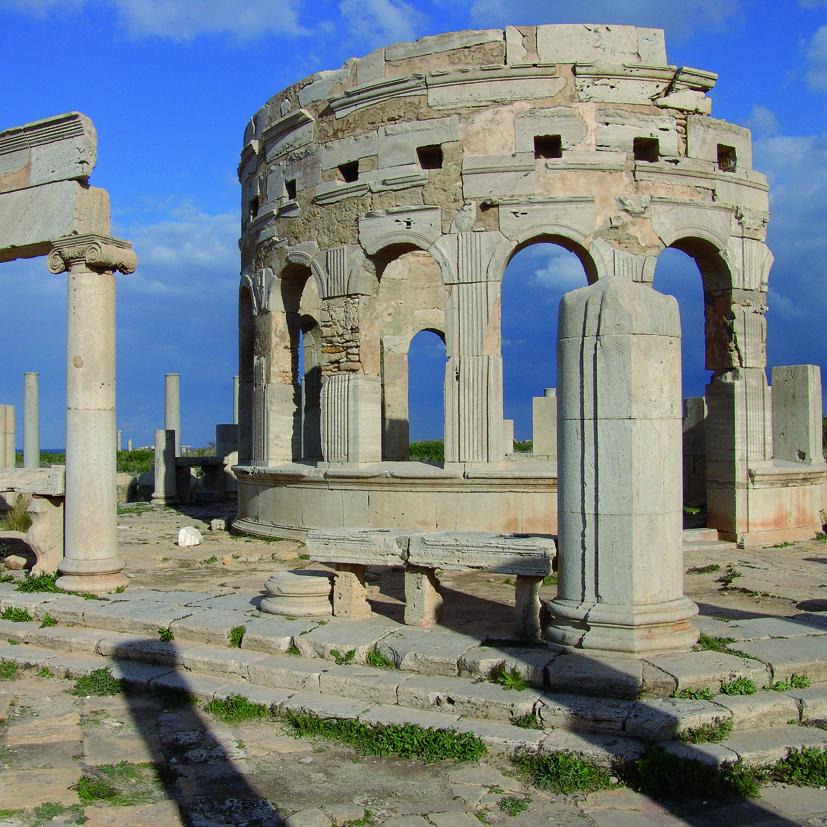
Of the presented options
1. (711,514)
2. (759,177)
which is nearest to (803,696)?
(711,514)

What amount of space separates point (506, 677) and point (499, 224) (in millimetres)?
8248

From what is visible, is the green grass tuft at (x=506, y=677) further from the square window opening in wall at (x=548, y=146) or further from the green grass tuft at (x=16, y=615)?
the square window opening in wall at (x=548, y=146)

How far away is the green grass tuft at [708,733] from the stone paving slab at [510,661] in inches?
39.2

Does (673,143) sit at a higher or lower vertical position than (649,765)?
higher

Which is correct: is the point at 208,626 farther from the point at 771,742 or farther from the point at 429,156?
the point at 429,156

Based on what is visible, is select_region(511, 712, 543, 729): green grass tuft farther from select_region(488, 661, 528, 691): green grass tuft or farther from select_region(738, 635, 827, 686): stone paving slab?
select_region(738, 635, 827, 686): stone paving slab

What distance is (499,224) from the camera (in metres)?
12.7

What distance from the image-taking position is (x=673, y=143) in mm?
13062

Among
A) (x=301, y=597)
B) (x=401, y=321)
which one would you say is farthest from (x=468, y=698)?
(x=401, y=321)

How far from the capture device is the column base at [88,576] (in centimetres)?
878

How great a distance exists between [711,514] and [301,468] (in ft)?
20.8

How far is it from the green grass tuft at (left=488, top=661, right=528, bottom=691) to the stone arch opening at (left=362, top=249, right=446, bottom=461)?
1297 centimetres

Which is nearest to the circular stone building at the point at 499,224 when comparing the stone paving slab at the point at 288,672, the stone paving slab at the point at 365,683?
the stone paving slab at the point at 288,672

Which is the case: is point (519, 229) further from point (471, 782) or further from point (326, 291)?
point (471, 782)
